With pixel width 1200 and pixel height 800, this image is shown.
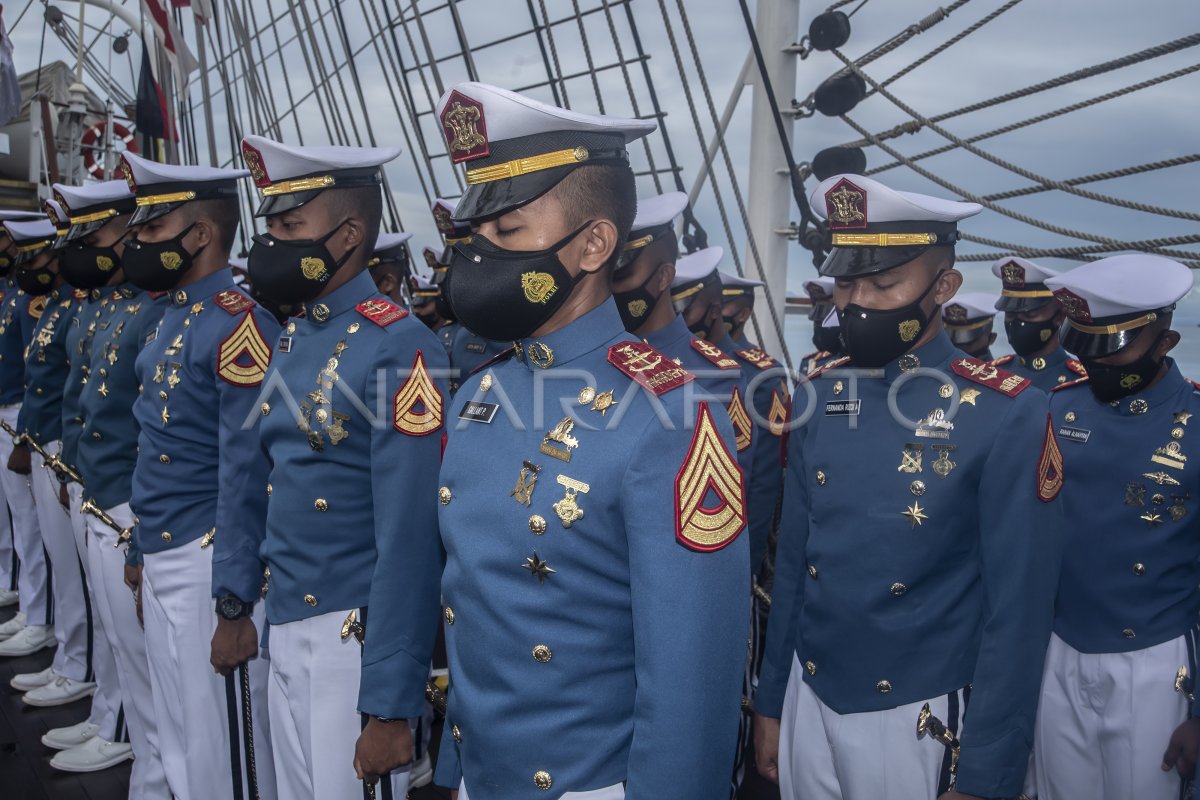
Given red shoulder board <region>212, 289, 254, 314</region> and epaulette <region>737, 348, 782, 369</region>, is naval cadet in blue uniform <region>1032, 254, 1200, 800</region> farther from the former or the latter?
red shoulder board <region>212, 289, 254, 314</region>

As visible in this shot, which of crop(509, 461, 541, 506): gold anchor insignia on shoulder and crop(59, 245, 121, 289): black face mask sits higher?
crop(59, 245, 121, 289): black face mask

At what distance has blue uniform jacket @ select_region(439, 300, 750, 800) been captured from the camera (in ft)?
4.54

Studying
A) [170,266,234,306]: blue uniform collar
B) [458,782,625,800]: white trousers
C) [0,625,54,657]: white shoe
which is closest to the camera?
[458,782,625,800]: white trousers

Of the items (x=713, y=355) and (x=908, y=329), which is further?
(x=713, y=355)

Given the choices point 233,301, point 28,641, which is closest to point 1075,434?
point 233,301

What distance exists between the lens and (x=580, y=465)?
148 centimetres

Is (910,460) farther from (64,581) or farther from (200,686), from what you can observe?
(64,581)

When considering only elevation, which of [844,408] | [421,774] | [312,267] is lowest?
[421,774]

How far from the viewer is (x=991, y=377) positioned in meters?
2.11

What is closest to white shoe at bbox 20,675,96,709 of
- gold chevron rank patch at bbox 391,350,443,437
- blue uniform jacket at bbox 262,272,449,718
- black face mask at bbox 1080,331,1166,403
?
blue uniform jacket at bbox 262,272,449,718

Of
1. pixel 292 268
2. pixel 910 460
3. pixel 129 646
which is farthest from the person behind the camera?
pixel 129 646

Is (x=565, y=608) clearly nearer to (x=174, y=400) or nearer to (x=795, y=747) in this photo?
(x=795, y=747)

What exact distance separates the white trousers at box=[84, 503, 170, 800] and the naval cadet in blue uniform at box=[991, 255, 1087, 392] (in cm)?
435

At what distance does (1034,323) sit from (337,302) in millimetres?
3926
